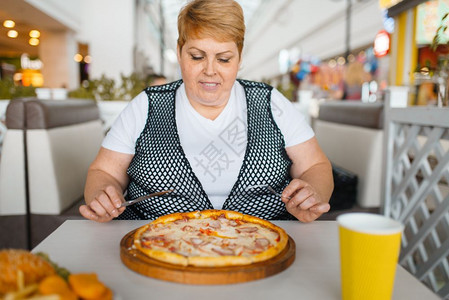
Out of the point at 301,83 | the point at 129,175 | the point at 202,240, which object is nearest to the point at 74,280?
the point at 202,240

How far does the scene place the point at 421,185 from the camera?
1.96 meters

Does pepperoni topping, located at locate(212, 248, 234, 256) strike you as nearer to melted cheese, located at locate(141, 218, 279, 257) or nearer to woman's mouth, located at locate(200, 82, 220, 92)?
melted cheese, located at locate(141, 218, 279, 257)

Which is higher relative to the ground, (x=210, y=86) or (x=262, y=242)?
(x=210, y=86)

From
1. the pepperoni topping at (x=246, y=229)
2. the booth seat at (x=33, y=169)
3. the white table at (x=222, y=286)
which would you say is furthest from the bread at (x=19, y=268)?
the booth seat at (x=33, y=169)

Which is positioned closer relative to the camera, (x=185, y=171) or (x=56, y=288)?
(x=56, y=288)

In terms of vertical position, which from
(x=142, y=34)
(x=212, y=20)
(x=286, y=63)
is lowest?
(x=212, y=20)

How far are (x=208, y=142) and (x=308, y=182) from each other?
14.9 inches

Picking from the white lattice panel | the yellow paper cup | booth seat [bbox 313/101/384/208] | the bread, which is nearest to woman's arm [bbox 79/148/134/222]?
the bread

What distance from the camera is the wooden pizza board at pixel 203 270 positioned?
2.33 ft

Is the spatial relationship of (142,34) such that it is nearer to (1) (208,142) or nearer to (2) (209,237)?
(1) (208,142)

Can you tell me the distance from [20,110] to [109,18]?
9.85 m

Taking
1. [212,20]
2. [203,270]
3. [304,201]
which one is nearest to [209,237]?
[203,270]

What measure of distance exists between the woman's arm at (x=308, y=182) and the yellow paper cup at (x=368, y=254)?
443mm
